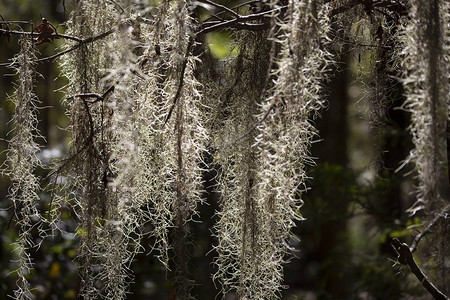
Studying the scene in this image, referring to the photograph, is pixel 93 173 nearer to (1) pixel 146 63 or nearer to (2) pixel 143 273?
(1) pixel 146 63


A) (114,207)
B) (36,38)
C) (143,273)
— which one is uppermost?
(36,38)

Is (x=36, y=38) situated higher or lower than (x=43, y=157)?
higher

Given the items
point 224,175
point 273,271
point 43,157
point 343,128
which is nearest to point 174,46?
point 224,175

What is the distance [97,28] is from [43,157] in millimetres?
1740

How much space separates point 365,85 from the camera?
1.27 meters

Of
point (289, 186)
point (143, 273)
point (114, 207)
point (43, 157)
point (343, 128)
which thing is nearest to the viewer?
point (289, 186)

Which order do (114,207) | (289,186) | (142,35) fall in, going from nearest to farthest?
(289,186), (114,207), (142,35)

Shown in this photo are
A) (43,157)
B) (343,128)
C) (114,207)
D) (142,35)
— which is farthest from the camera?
(343,128)

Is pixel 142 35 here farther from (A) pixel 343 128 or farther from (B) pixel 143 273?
(A) pixel 343 128

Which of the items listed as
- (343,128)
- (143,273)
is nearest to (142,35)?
(143,273)

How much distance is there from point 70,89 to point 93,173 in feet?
0.71

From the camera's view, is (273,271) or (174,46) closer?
(174,46)

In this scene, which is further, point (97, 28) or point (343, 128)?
point (343, 128)

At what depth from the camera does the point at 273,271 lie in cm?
102
